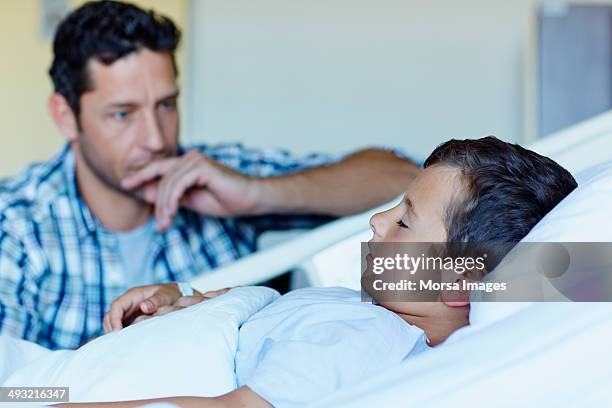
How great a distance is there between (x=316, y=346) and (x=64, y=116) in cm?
123

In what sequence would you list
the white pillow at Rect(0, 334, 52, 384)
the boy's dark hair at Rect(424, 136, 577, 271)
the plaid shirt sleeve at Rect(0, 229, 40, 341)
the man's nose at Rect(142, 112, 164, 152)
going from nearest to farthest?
the boy's dark hair at Rect(424, 136, 577, 271) < the white pillow at Rect(0, 334, 52, 384) < the plaid shirt sleeve at Rect(0, 229, 40, 341) < the man's nose at Rect(142, 112, 164, 152)

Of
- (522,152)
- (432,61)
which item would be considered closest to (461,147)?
(522,152)

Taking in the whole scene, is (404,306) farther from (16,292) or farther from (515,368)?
(16,292)

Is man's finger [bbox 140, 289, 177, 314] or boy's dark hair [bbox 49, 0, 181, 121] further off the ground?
boy's dark hair [bbox 49, 0, 181, 121]

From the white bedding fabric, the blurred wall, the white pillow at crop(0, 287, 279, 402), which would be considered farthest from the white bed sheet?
the blurred wall

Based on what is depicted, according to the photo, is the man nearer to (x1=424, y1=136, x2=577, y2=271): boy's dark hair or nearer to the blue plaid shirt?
the blue plaid shirt

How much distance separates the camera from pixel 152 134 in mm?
1723

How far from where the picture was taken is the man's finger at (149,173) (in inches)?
65.8

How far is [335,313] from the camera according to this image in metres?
0.83

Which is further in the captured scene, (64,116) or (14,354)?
(64,116)

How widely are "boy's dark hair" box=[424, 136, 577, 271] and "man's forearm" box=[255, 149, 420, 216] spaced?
78 centimetres

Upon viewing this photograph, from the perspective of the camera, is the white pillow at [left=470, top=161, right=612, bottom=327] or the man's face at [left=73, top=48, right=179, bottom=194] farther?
the man's face at [left=73, top=48, right=179, bottom=194]

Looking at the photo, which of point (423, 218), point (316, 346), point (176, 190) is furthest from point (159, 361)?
point (176, 190)

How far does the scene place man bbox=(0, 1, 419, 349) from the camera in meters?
1.63
